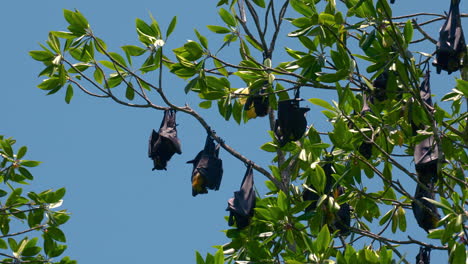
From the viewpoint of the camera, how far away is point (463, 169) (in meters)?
9.05

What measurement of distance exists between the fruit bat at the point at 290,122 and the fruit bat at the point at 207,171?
0.97m

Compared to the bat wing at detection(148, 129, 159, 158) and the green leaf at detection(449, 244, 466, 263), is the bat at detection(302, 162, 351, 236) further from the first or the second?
the bat wing at detection(148, 129, 159, 158)

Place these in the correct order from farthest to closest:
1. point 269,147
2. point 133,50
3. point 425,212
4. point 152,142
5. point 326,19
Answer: point 152,142 → point 133,50 → point 269,147 → point 425,212 → point 326,19

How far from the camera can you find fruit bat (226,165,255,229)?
8797 mm

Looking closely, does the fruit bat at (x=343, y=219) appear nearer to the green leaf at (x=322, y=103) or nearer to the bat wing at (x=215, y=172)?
the green leaf at (x=322, y=103)

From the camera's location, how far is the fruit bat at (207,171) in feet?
31.7

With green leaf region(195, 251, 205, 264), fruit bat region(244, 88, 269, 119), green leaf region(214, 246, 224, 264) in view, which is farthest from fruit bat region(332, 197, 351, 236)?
green leaf region(195, 251, 205, 264)

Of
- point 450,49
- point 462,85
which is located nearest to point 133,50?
point 450,49

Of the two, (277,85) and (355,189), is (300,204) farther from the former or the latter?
(277,85)

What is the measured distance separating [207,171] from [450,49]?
2820 millimetres

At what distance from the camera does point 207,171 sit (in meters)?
9.66

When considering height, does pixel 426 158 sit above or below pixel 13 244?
below

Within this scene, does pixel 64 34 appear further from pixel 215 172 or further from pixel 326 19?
pixel 326 19

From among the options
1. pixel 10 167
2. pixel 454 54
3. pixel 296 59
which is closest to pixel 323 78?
pixel 296 59
